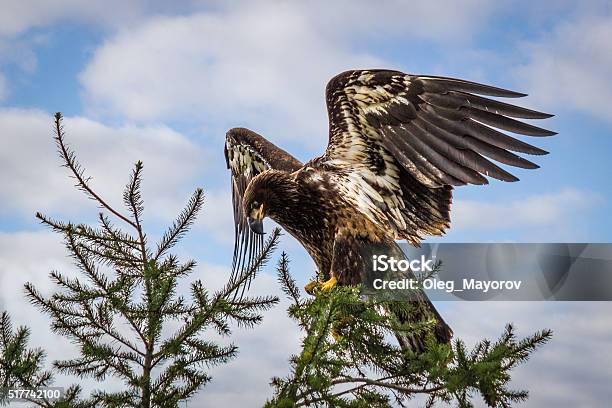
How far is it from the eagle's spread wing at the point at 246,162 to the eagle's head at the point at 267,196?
2.67ft

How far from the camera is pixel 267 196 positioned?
641cm

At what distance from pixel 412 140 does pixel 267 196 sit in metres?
1.22

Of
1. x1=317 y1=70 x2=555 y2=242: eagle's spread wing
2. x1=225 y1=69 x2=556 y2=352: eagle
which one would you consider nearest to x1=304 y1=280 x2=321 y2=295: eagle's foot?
x1=225 y1=69 x2=556 y2=352: eagle

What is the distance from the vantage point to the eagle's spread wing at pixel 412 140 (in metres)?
5.83

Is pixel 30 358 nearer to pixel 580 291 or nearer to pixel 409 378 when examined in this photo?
pixel 409 378

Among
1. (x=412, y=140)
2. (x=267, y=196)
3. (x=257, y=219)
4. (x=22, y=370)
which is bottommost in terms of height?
(x=22, y=370)

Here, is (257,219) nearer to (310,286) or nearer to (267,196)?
(267,196)

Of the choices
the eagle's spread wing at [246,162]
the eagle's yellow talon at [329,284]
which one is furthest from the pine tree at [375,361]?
the eagle's spread wing at [246,162]

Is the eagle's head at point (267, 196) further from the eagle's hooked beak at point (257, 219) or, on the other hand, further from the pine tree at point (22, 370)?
the pine tree at point (22, 370)

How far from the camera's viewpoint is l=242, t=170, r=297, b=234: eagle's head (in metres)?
6.38

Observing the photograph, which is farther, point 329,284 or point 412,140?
point 412,140

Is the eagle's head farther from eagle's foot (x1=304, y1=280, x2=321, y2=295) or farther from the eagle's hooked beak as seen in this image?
eagle's foot (x1=304, y1=280, x2=321, y2=295)

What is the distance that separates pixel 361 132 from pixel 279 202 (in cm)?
84

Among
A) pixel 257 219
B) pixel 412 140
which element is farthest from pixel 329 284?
pixel 412 140
